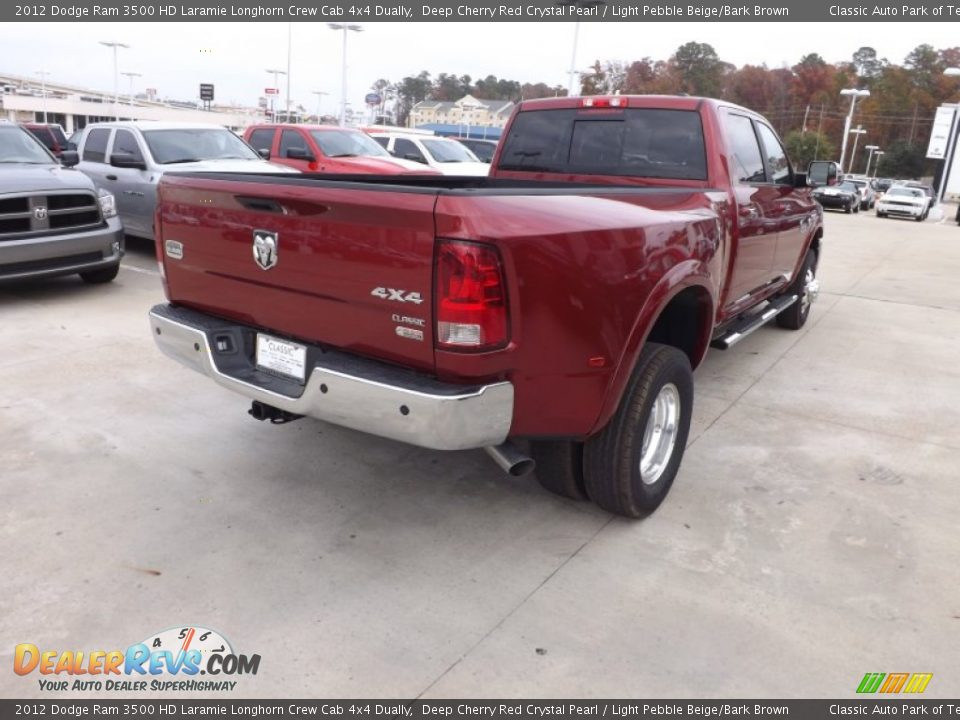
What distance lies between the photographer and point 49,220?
6.88 meters

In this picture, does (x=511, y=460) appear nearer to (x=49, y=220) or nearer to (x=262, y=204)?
(x=262, y=204)

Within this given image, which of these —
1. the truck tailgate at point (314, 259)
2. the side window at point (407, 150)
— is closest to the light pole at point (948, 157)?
the side window at point (407, 150)

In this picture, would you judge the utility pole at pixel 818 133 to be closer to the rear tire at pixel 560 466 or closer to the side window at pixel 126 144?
the side window at pixel 126 144

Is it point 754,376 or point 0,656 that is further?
point 754,376

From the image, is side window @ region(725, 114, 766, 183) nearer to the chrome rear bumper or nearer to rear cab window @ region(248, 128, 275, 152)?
the chrome rear bumper

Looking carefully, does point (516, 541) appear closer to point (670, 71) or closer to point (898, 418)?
point (898, 418)

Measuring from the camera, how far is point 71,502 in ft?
11.2

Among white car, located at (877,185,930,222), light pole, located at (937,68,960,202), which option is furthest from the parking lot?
light pole, located at (937,68,960,202)

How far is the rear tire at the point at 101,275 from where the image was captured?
7.71 m

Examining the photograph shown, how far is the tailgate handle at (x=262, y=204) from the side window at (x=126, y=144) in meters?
7.14

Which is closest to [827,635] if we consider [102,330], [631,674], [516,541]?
[631,674]

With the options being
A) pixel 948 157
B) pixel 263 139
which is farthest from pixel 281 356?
pixel 948 157

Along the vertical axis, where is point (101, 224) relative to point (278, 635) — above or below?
above

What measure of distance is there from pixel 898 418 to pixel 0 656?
5050 mm
